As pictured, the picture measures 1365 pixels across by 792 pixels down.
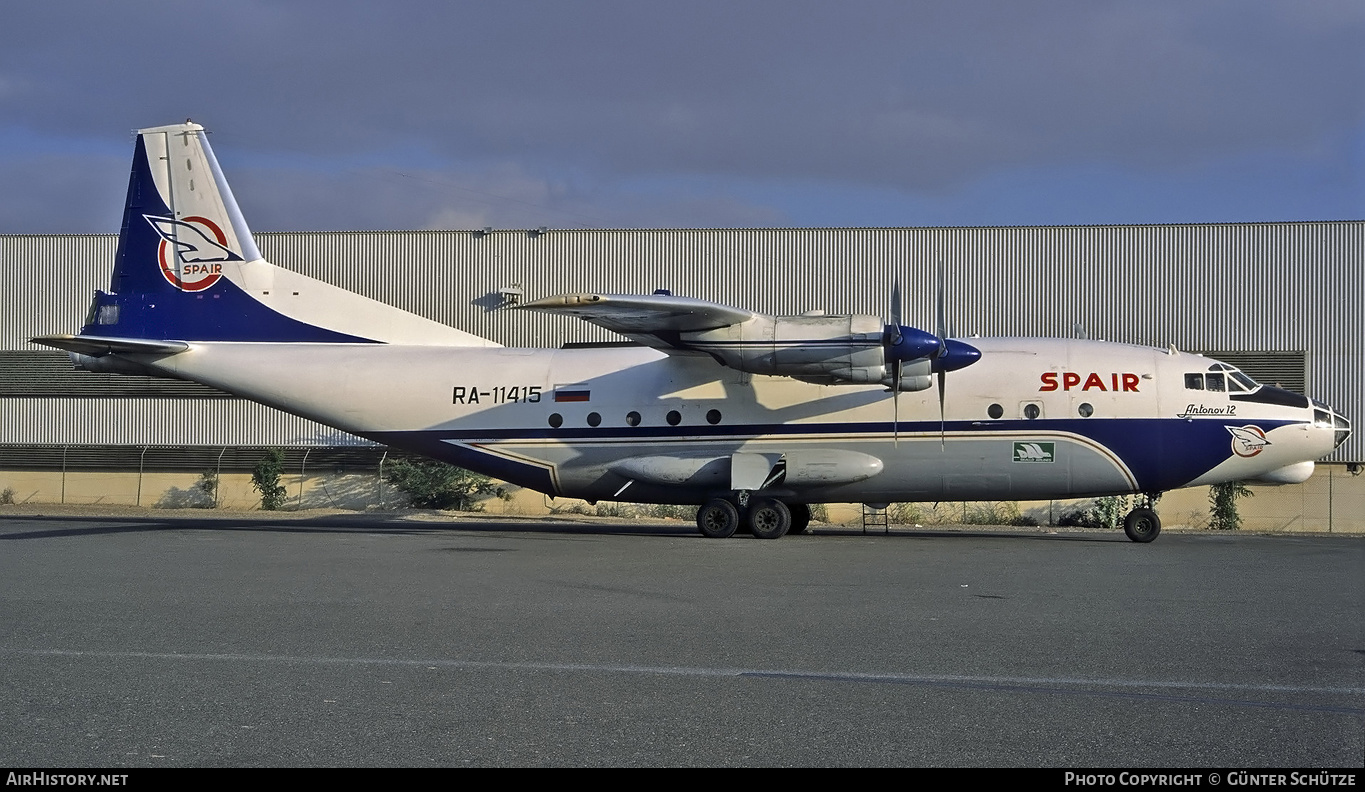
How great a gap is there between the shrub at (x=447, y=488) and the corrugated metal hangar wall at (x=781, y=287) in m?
3.26

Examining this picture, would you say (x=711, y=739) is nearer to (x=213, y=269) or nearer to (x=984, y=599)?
(x=984, y=599)

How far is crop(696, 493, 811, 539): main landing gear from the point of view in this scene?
882 inches

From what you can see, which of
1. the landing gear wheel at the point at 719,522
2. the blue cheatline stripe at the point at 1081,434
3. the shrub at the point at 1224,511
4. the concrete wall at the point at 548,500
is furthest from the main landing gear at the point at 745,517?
the shrub at the point at 1224,511

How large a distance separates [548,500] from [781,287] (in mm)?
9850

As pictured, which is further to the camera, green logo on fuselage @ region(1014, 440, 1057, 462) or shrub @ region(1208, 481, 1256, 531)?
shrub @ region(1208, 481, 1256, 531)

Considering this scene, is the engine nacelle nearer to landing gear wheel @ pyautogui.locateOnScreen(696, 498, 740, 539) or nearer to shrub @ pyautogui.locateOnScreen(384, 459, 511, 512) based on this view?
landing gear wheel @ pyautogui.locateOnScreen(696, 498, 740, 539)

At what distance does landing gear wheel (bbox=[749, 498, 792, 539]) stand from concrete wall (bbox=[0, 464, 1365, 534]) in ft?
37.6

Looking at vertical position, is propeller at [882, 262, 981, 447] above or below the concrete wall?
above

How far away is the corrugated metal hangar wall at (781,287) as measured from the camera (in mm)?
36250

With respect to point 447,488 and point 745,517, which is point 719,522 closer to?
point 745,517

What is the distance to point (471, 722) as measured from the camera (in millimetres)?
6941

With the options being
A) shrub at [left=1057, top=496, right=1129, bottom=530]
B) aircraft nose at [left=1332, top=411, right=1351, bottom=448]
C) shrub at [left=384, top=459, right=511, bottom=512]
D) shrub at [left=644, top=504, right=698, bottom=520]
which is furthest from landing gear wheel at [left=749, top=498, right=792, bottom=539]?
shrub at [left=384, top=459, right=511, bottom=512]

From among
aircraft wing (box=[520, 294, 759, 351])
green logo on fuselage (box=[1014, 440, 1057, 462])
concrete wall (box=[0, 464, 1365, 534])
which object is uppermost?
aircraft wing (box=[520, 294, 759, 351])

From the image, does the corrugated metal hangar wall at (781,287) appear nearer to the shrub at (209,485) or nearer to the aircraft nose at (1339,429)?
the shrub at (209,485)
